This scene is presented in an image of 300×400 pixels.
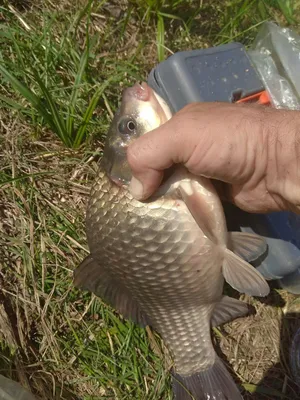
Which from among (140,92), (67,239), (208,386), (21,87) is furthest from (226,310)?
(21,87)

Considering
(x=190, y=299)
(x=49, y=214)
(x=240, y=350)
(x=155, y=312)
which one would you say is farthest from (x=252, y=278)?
(x=49, y=214)

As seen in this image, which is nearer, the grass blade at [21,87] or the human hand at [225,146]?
the human hand at [225,146]

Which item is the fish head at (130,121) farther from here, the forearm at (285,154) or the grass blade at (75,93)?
the grass blade at (75,93)

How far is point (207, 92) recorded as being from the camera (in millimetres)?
2262

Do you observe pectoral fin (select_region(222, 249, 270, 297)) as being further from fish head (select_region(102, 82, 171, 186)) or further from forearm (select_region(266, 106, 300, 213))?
fish head (select_region(102, 82, 171, 186))

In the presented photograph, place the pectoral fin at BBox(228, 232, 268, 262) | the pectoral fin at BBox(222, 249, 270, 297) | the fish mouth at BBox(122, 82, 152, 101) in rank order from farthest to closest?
1. the pectoral fin at BBox(228, 232, 268, 262)
2. the pectoral fin at BBox(222, 249, 270, 297)
3. the fish mouth at BBox(122, 82, 152, 101)

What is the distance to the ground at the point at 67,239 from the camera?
249cm

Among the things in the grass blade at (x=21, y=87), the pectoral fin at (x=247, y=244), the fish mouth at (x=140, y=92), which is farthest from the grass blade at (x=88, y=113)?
the pectoral fin at (x=247, y=244)

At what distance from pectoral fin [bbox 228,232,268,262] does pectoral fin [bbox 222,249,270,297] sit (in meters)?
0.12

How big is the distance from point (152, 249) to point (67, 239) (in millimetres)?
670

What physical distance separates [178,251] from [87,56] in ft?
3.43

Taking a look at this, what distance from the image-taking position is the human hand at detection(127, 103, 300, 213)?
1.78 meters

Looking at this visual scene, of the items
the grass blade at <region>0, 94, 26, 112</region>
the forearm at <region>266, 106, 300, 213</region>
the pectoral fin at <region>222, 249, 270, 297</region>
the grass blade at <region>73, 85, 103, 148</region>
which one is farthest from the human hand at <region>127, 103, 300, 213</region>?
the grass blade at <region>0, 94, 26, 112</region>

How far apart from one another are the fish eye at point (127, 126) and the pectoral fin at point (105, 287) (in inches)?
22.2
